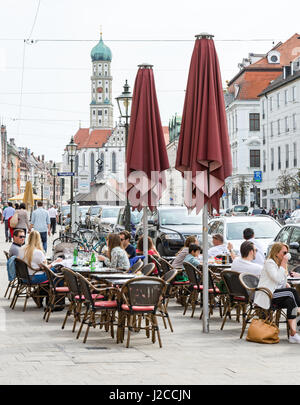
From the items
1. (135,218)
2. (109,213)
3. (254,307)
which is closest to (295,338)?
(254,307)

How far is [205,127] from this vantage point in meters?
10.5

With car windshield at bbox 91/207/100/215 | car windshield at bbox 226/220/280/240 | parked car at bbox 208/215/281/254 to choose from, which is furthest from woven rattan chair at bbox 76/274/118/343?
car windshield at bbox 91/207/100/215

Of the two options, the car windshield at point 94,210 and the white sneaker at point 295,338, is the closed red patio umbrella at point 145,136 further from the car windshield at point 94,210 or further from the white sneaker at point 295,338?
the car windshield at point 94,210

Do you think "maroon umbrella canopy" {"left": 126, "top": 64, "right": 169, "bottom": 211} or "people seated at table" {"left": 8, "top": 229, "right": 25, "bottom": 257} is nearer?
"maroon umbrella canopy" {"left": 126, "top": 64, "right": 169, "bottom": 211}

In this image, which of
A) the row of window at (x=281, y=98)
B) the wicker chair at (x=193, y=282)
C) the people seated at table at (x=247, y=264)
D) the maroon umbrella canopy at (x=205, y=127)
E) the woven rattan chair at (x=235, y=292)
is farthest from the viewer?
the row of window at (x=281, y=98)

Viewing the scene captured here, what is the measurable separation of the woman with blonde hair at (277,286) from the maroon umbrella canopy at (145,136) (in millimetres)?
3360

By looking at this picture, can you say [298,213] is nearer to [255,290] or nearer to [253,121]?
[255,290]

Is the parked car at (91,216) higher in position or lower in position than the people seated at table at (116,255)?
higher

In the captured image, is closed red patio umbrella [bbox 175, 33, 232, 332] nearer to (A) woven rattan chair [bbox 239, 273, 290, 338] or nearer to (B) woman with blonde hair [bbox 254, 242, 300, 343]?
(A) woven rattan chair [bbox 239, 273, 290, 338]

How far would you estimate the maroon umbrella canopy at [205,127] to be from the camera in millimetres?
10477

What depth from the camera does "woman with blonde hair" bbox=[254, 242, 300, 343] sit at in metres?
10.0

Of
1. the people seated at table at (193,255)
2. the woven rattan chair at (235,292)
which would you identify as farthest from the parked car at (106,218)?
the woven rattan chair at (235,292)

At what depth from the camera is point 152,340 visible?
9.77 meters
